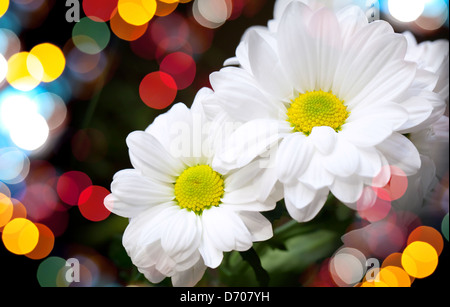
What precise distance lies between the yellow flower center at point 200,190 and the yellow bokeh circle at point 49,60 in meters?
0.27

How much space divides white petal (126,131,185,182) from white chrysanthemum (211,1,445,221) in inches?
2.2

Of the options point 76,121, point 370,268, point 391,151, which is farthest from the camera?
point 76,121

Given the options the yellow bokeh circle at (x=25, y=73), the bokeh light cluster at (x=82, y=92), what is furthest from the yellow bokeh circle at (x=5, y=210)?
the yellow bokeh circle at (x=25, y=73)

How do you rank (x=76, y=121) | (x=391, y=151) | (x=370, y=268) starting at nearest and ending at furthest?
1. (x=391, y=151)
2. (x=370, y=268)
3. (x=76, y=121)

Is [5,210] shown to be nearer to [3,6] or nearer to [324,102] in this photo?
[3,6]

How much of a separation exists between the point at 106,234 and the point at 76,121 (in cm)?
15

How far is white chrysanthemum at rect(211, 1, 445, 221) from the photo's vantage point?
282 mm

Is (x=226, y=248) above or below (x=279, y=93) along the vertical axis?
below

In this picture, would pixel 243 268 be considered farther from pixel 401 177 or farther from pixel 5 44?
pixel 5 44

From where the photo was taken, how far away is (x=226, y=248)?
0.98 ft

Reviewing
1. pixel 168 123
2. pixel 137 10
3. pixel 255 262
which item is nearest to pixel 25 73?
pixel 137 10

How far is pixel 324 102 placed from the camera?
0.33 meters

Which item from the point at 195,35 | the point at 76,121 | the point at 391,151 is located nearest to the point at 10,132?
the point at 76,121

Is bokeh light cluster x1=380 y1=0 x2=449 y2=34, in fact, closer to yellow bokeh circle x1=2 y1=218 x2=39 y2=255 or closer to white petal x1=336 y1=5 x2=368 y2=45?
white petal x1=336 y1=5 x2=368 y2=45
